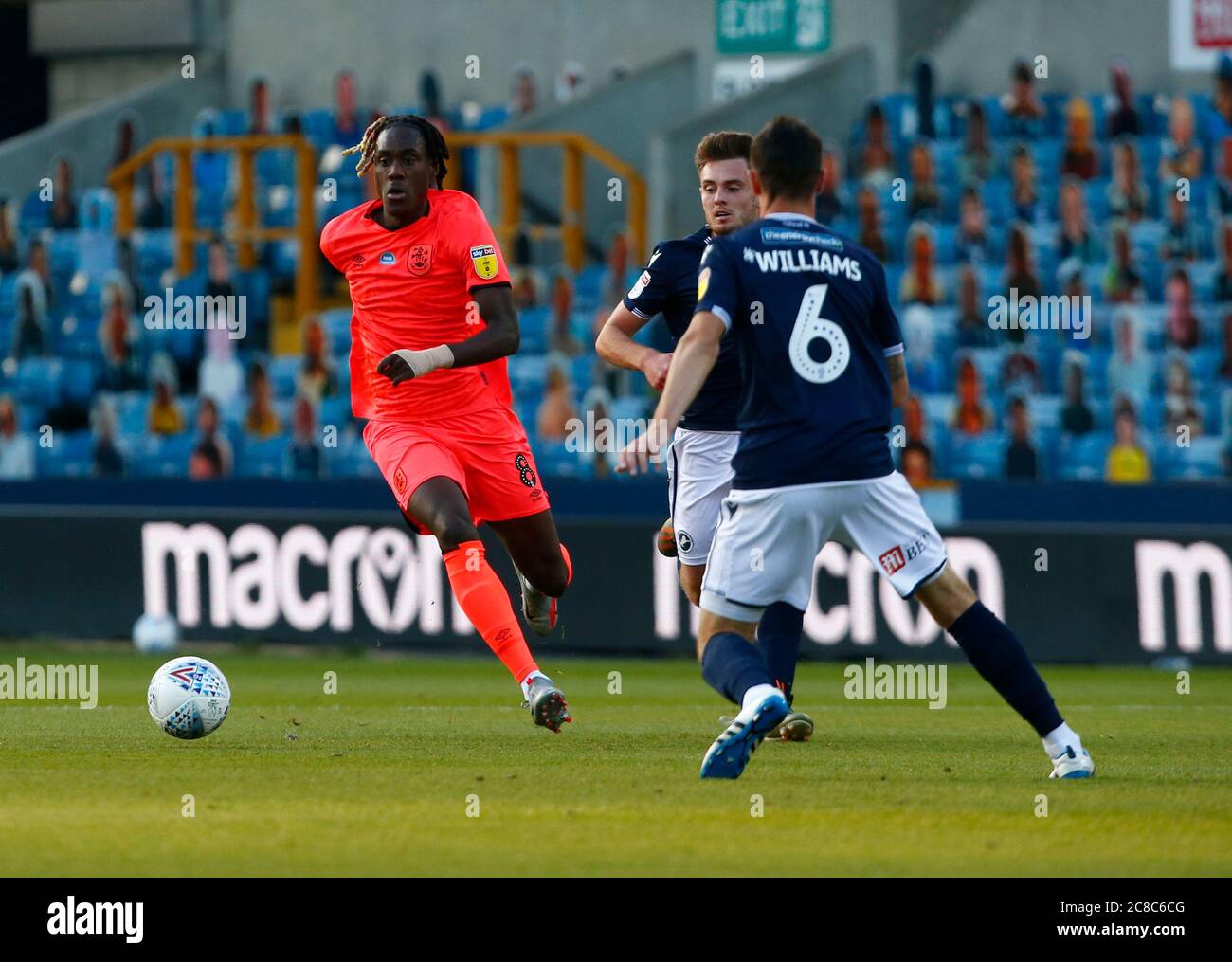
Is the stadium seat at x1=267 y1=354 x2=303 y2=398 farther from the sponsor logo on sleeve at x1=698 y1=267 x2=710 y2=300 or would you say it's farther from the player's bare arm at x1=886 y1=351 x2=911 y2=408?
the sponsor logo on sleeve at x1=698 y1=267 x2=710 y2=300

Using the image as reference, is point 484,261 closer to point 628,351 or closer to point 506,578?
point 628,351

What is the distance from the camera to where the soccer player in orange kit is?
29.6ft

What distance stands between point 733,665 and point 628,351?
6.36 feet

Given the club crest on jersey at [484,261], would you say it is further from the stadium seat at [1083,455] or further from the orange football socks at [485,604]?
the stadium seat at [1083,455]

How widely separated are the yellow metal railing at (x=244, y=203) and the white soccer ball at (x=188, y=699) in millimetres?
12013

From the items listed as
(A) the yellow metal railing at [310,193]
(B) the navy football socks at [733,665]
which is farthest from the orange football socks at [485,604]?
(A) the yellow metal railing at [310,193]

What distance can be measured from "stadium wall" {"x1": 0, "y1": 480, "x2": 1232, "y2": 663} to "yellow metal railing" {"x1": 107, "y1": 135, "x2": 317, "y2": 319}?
4.07 m

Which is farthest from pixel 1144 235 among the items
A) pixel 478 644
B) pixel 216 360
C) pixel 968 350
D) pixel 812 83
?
pixel 216 360

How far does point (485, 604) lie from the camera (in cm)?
887

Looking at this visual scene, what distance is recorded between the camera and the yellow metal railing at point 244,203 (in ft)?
69.1

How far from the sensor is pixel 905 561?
7266 mm

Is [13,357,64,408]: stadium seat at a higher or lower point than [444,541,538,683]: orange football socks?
higher

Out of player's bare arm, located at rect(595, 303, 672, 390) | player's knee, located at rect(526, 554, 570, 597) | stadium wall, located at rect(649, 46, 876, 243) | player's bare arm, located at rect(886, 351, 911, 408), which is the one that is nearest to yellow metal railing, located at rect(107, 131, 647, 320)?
stadium wall, located at rect(649, 46, 876, 243)

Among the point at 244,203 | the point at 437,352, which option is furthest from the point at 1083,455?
the point at 437,352
